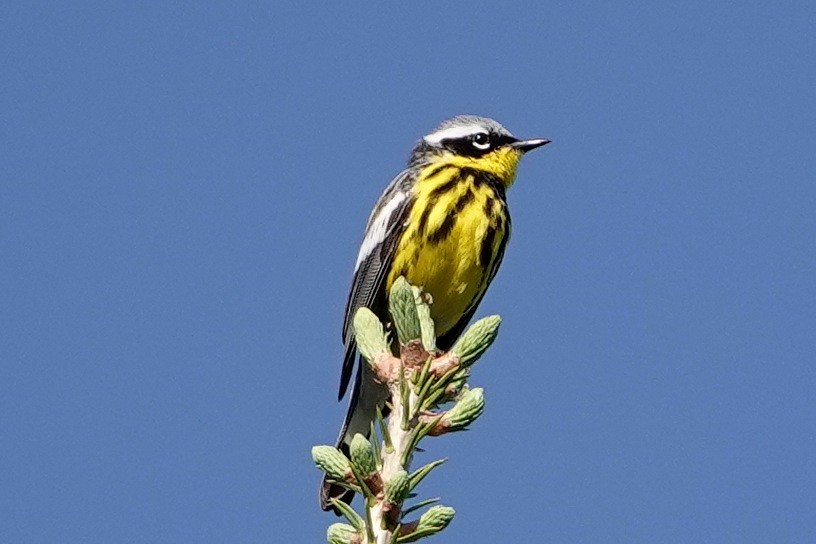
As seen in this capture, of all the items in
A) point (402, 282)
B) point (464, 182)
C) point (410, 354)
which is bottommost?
point (410, 354)

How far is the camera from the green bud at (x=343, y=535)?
239 cm

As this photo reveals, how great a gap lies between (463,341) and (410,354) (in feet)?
0.54

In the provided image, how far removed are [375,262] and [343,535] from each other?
3985mm

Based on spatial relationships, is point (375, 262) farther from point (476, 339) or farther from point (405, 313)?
point (476, 339)

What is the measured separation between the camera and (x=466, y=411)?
281 centimetres

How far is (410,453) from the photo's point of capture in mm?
2738

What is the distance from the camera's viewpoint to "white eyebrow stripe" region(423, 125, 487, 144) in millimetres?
7141

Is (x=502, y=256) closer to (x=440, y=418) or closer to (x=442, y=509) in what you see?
(x=440, y=418)

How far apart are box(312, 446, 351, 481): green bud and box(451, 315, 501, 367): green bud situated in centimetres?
66

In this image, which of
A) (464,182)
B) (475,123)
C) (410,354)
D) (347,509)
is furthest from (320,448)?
(475,123)

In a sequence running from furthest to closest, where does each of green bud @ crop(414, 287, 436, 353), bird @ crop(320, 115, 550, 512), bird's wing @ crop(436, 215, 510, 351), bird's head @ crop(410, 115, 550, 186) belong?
bird's head @ crop(410, 115, 550, 186)
bird's wing @ crop(436, 215, 510, 351)
bird @ crop(320, 115, 550, 512)
green bud @ crop(414, 287, 436, 353)

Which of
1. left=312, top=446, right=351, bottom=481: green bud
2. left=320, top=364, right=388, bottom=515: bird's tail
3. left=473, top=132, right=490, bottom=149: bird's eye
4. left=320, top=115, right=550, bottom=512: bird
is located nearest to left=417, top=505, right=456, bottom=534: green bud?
left=312, top=446, right=351, bottom=481: green bud

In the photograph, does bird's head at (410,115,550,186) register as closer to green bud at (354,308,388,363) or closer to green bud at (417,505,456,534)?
green bud at (354,308,388,363)

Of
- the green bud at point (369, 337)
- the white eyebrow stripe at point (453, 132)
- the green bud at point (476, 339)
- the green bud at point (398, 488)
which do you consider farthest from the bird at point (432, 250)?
the green bud at point (398, 488)
